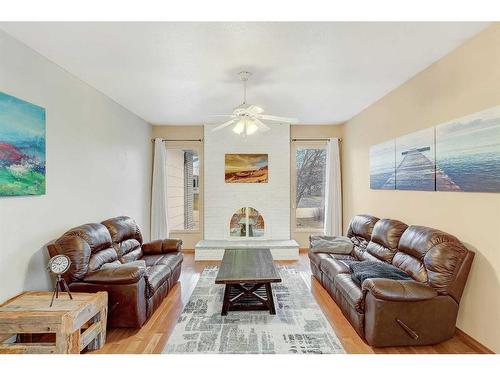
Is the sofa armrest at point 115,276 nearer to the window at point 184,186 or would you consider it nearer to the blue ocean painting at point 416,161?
the blue ocean painting at point 416,161

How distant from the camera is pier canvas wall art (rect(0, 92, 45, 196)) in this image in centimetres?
235

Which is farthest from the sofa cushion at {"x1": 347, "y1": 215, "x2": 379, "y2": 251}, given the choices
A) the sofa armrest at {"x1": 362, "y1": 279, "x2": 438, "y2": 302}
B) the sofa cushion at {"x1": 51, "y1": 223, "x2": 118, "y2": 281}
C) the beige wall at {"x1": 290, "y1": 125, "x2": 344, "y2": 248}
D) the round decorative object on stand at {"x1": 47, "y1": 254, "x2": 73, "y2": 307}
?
the round decorative object on stand at {"x1": 47, "y1": 254, "x2": 73, "y2": 307}

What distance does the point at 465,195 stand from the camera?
8.70ft

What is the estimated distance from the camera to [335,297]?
3.38 m

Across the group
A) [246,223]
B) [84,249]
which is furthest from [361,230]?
[84,249]

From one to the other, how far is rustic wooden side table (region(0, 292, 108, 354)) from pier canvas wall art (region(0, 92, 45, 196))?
90 centimetres

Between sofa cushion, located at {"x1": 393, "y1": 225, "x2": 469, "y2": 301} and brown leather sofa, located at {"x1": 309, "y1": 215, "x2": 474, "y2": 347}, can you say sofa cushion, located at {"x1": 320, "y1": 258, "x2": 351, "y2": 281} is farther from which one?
sofa cushion, located at {"x1": 393, "y1": 225, "x2": 469, "y2": 301}

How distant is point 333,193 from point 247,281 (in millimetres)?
3717

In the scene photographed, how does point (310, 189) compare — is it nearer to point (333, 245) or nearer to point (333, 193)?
Result: point (333, 193)

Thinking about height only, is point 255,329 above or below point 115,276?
below

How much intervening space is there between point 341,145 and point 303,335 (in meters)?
4.51

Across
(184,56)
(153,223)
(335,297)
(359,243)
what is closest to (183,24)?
(184,56)

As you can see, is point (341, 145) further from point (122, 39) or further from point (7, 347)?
point (7, 347)

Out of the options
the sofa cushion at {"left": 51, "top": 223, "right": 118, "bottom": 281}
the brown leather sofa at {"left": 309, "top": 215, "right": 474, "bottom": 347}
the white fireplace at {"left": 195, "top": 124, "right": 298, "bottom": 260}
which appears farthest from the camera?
the white fireplace at {"left": 195, "top": 124, "right": 298, "bottom": 260}
